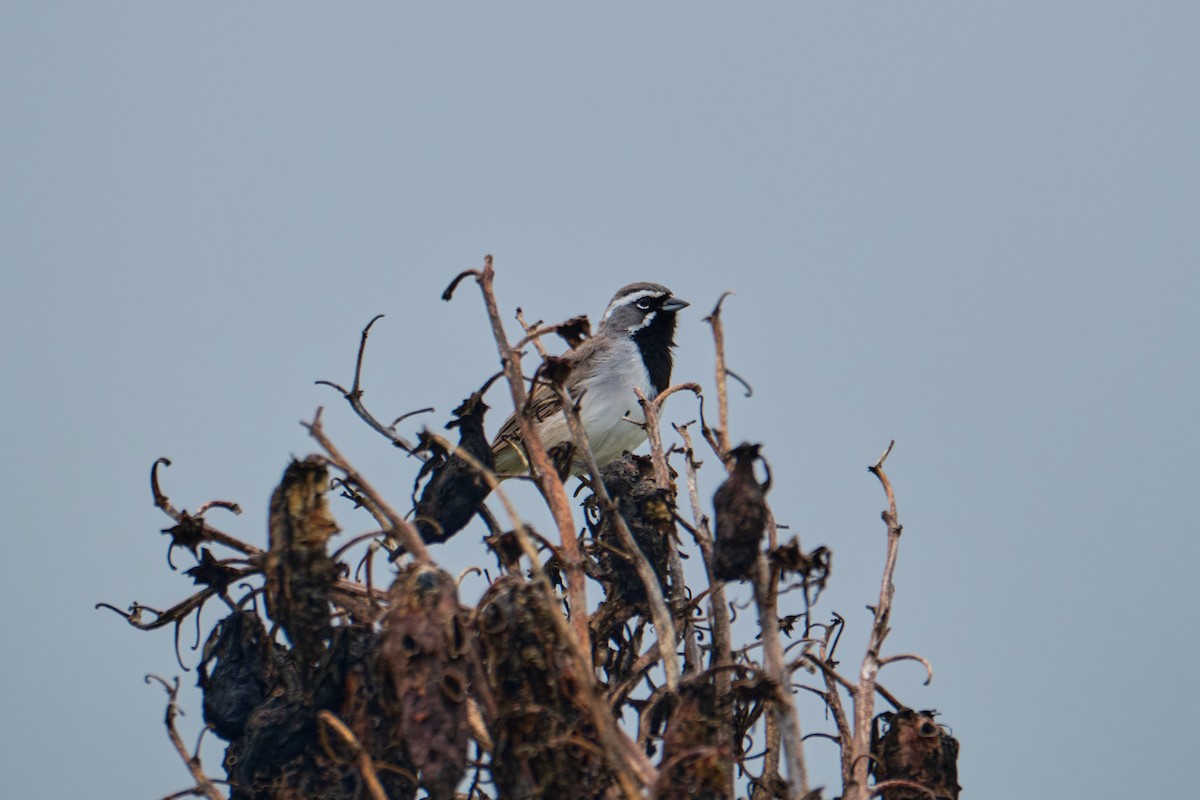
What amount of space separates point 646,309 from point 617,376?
70 cm

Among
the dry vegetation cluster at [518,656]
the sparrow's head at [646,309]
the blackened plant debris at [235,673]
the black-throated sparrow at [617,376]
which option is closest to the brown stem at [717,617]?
the dry vegetation cluster at [518,656]

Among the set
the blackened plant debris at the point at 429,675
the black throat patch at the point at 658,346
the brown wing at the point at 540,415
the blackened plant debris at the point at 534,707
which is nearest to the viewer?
the blackened plant debris at the point at 429,675

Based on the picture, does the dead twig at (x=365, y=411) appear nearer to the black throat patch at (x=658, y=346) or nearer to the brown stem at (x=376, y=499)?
the brown stem at (x=376, y=499)

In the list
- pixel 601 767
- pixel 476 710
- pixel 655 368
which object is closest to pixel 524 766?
pixel 601 767

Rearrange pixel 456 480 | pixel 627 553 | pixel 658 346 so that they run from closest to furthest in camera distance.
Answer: pixel 627 553
pixel 456 480
pixel 658 346

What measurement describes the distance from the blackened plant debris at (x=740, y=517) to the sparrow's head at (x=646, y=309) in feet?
21.0

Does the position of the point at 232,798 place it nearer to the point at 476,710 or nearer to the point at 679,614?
the point at 476,710

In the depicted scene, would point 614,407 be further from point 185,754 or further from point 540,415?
point 185,754

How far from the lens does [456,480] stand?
439 cm

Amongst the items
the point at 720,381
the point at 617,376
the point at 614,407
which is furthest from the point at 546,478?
the point at 617,376

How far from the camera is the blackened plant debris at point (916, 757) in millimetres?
3736

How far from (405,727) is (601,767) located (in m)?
0.49

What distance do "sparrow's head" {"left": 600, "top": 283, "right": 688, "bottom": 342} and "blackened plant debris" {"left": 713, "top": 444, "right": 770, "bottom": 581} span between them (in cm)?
640

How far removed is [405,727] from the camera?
3.03 metres
